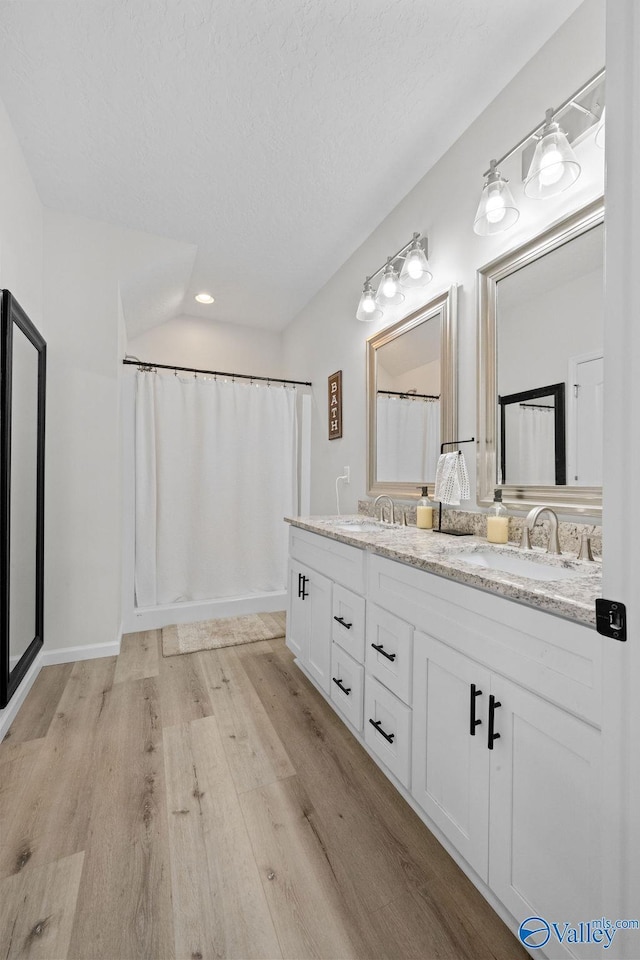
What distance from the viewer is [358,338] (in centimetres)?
269

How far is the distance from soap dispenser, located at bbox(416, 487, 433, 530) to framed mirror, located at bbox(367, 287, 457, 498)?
5.2 inches

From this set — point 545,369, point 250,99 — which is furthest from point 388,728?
point 250,99

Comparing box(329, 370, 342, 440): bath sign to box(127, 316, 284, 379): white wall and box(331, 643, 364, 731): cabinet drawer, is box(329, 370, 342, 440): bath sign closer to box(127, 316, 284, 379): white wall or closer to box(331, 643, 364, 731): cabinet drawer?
box(127, 316, 284, 379): white wall

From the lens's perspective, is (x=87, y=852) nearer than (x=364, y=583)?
Yes

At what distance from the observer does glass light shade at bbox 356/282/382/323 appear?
2.36 metres

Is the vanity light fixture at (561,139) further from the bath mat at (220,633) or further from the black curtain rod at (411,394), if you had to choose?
the bath mat at (220,633)

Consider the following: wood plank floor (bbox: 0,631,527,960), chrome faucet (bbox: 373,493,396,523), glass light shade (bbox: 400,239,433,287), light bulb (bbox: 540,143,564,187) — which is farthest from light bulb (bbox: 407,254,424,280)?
wood plank floor (bbox: 0,631,527,960)

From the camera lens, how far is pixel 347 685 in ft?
5.59

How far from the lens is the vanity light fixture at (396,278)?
78.0 inches

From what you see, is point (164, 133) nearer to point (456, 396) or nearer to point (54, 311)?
point (54, 311)

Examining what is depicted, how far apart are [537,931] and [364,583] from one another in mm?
948

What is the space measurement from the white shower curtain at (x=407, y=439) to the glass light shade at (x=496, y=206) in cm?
72

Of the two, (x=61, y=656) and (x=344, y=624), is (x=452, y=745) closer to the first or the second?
(x=344, y=624)

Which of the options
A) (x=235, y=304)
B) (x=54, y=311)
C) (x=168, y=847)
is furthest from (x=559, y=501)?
(x=235, y=304)
